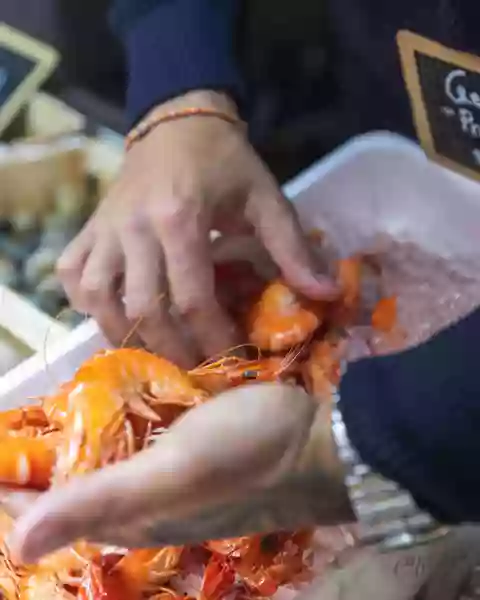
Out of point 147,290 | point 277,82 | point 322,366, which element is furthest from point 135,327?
point 277,82

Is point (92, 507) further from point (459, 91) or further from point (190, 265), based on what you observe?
point (459, 91)

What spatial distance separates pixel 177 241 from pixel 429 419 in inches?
9.6

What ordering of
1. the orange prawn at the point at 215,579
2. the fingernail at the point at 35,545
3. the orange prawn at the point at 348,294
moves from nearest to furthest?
1. the fingernail at the point at 35,545
2. the orange prawn at the point at 215,579
3. the orange prawn at the point at 348,294

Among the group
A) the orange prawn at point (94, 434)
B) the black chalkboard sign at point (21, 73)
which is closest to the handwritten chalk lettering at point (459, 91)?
the orange prawn at point (94, 434)

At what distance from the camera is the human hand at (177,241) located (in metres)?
0.59

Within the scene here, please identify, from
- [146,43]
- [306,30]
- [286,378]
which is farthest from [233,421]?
[306,30]

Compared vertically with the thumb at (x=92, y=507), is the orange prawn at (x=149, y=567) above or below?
below

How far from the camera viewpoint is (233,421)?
42 centimetres

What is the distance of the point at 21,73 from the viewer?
3.32ft

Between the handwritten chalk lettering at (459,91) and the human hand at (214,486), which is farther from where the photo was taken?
the handwritten chalk lettering at (459,91)

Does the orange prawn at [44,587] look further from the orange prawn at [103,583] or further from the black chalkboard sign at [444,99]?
the black chalkboard sign at [444,99]

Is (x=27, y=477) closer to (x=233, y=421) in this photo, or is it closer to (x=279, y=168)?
(x=233, y=421)

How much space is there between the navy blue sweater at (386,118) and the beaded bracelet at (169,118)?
0.02 metres

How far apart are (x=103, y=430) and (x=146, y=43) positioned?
1.08 feet
